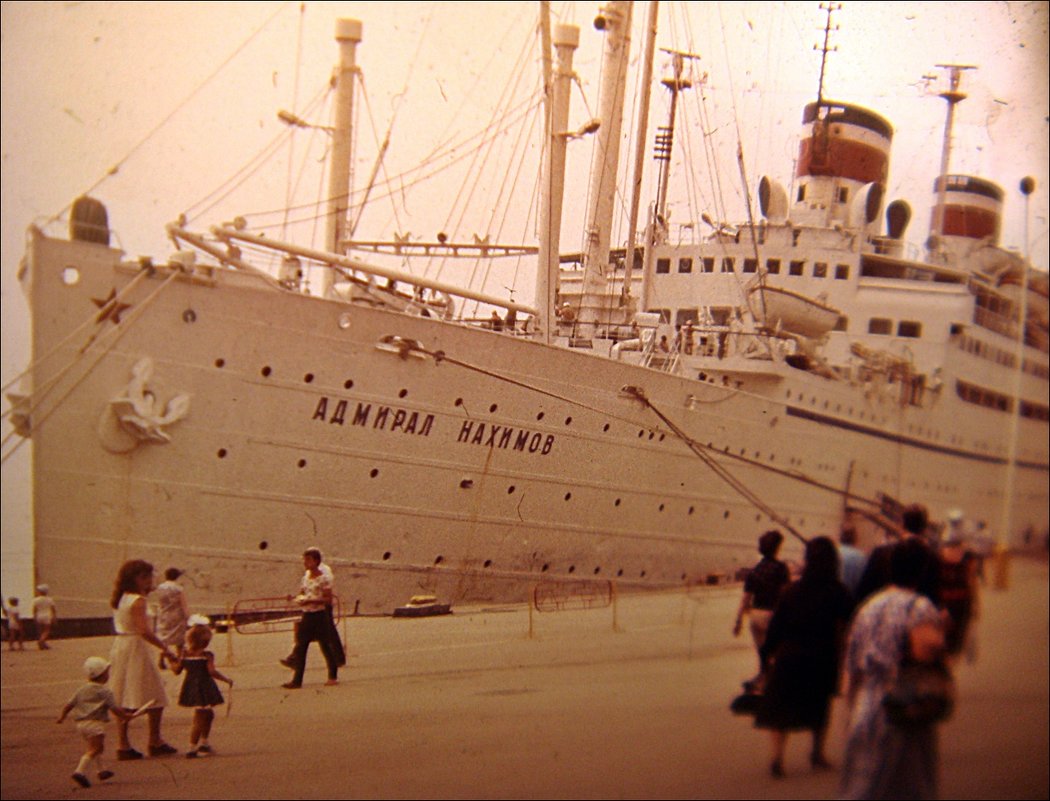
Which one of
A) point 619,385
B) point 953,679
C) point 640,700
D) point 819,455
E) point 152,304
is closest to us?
point 953,679

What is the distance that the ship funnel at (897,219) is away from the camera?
5.27 meters

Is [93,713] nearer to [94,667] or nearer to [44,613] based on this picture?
[94,667]

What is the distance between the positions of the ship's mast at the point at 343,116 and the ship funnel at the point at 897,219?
2.77m

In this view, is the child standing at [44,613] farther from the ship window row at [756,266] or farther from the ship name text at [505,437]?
the ship window row at [756,266]

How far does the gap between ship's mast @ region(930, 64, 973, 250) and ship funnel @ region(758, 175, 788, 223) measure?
0.76 m

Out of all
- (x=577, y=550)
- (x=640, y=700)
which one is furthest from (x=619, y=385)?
(x=640, y=700)

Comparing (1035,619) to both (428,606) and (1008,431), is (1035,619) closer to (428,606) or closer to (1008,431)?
(1008,431)

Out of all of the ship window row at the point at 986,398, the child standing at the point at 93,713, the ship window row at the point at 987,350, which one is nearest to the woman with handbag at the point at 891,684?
the ship window row at the point at 986,398

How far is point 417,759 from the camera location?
4320mm

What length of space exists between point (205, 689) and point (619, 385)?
271 cm

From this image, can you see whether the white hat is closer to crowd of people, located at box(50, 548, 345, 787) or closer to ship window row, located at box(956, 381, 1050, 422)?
crowd of people, located at box(50, 548, 345, 787)


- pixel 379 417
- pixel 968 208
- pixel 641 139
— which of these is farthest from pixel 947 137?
pixel 379 417

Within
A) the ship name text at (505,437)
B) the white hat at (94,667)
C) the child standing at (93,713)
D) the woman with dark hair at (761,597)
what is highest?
the ship name text at (505,437)

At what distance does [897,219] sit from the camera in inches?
208
